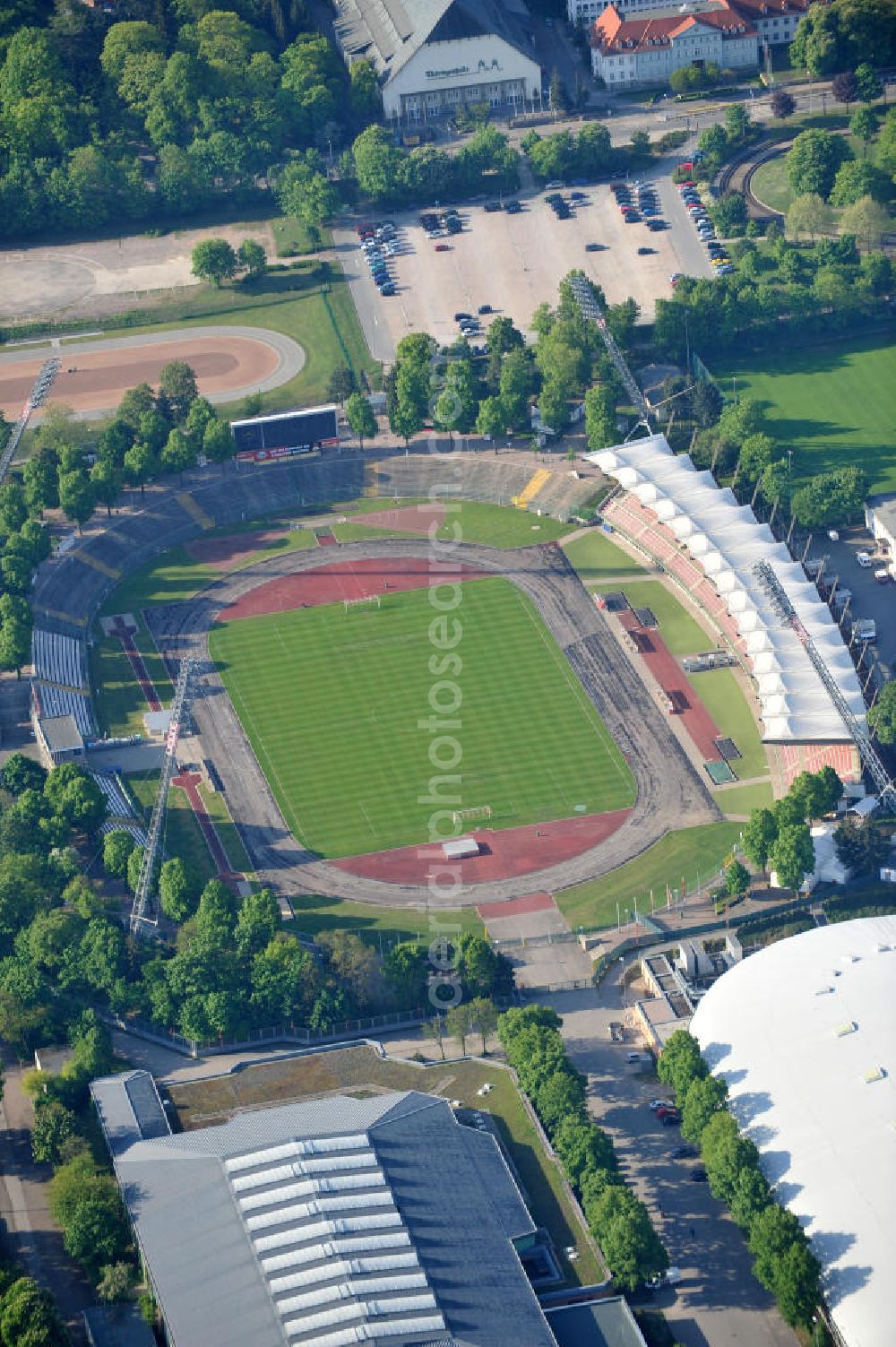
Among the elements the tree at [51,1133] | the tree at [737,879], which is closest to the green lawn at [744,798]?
the tree at [737,879]

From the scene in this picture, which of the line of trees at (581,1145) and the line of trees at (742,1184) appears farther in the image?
the line of trees at (581,1145)

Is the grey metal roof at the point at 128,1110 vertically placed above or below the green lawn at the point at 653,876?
below

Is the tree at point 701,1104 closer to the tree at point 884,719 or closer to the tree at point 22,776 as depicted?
the tree at point 884,719

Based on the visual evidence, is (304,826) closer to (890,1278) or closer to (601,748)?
(601,748)

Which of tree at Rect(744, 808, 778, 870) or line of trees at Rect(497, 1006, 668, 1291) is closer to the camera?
line of trees at Rect(497, 1006, 668, 1291)

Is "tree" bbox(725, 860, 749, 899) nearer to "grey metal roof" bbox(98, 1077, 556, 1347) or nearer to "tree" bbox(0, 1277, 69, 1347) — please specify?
"grey metal roof" bbox(98, 1077, 556, 1347)

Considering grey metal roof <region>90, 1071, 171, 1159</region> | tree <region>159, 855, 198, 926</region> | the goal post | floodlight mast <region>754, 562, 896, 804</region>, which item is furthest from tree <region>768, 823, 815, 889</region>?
grey metal roof <region>90, 1071, 171, 1159</region>

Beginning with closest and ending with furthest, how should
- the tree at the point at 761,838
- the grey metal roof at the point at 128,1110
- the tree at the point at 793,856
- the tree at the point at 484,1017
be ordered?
1. the grey metal roof at the point at 128,1110
2. the tree at the point at 484,1017
3. the tree at the point at 793,856
4. the tree at the point at 761,838
